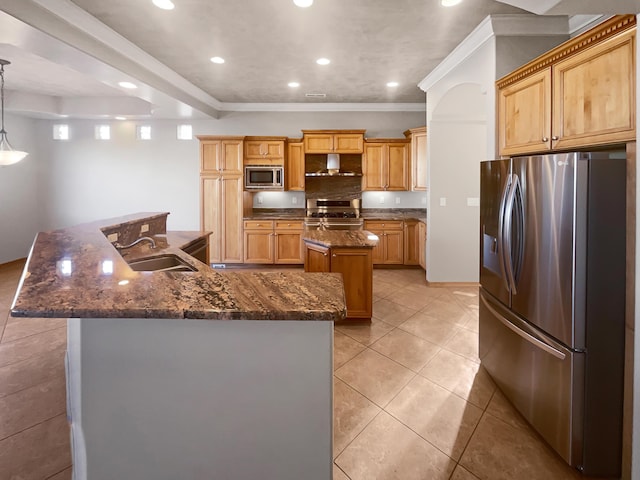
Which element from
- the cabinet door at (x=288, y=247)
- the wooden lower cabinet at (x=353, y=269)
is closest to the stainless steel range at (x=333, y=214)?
the cabinet door at (x=288, y=247)

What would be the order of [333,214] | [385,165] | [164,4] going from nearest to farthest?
[164,4]
[385,165]
[333,214]

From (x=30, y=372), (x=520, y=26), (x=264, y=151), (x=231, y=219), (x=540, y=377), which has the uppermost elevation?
(x=520, y=26)

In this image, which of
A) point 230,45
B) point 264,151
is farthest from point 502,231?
point 264,151

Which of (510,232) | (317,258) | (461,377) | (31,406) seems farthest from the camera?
(317,258)

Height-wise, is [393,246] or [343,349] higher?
[393,246]

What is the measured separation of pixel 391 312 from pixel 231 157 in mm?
3834

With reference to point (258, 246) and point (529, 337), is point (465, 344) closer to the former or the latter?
point (529, 337)

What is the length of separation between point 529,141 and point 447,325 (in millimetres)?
1928

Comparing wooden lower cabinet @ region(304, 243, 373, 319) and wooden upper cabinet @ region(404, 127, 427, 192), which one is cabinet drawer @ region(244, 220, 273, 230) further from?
wooden upper cabinet @ region(404, 127, 427, 192)

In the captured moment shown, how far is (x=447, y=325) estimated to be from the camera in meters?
3.41

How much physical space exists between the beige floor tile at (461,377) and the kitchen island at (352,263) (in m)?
0.90

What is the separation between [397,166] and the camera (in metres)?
5.99

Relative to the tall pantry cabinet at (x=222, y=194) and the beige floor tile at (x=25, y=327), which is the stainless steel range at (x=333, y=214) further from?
the beige floor tile at (x=25, y=327)

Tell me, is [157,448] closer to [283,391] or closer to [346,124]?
[283,391]
